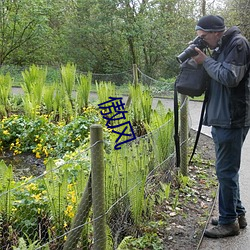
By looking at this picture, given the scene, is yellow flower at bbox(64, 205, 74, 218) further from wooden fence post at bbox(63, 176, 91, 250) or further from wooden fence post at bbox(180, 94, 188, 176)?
wooden fence post at bbox(180, 94, 188, 176)

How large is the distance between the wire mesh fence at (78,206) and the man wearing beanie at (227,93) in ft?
2.34

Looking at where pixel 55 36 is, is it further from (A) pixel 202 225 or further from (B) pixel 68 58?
(A) pixel 202 225

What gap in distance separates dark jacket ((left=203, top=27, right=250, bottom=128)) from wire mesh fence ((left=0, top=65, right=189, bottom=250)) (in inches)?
33.0

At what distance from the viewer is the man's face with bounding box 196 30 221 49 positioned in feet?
9.92

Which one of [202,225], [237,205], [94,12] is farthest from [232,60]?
[94,12]

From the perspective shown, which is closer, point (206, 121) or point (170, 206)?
point (206, 121)

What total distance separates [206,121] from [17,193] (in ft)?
5.45

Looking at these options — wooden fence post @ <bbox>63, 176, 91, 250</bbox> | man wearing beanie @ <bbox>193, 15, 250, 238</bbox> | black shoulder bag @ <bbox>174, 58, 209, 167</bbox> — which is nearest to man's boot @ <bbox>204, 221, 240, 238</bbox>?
man wearing beanie @ <bbox>193, 15, 250, 238</bbox>

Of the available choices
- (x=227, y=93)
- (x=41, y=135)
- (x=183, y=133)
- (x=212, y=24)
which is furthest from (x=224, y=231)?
(x=41, y=135)

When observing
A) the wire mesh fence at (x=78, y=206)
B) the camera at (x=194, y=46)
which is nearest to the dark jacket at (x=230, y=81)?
the camera at (x=194, y=46)

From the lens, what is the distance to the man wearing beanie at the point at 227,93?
2.84 meters

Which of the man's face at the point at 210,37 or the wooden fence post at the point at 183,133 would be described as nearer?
the man's face at the point at 210,37

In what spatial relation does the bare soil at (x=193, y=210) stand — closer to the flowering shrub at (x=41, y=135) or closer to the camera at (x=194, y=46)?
the camera at (x=194, y=46)

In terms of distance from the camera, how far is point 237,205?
3.45 m
